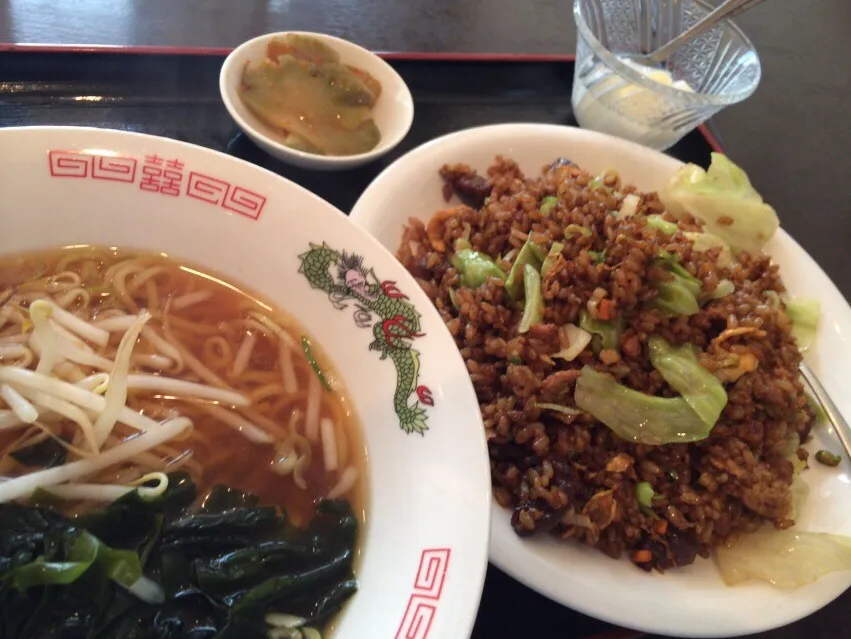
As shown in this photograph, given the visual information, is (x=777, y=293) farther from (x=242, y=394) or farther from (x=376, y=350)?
(x=242, y=394)

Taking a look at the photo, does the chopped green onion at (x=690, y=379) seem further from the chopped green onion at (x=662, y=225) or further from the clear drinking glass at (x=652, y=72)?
the clear drinking glass at (x=652, y=72)

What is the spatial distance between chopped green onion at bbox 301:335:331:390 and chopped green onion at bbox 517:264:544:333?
0.63 m

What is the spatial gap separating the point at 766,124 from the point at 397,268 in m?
2.84

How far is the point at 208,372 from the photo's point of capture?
1480 mm

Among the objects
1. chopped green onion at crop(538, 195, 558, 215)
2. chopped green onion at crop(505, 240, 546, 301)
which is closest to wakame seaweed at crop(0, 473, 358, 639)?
chopped green onion at crop(505, 240, 546, 301)

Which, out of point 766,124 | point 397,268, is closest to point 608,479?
point 397,268

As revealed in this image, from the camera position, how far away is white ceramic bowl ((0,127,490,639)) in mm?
1092

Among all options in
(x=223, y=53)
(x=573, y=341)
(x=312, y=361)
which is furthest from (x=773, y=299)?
(x=223, y=53)

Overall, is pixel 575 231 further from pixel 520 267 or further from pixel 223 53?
pixel 223 53

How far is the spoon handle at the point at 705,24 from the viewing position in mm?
2398

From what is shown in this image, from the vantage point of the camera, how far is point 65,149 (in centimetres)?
131

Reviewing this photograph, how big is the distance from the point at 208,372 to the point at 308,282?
337 millimetres

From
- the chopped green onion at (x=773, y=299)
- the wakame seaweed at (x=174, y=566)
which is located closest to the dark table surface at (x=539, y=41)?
the chopped green onion at (x=773, y=299)

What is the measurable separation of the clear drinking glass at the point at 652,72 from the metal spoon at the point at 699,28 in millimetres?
89
